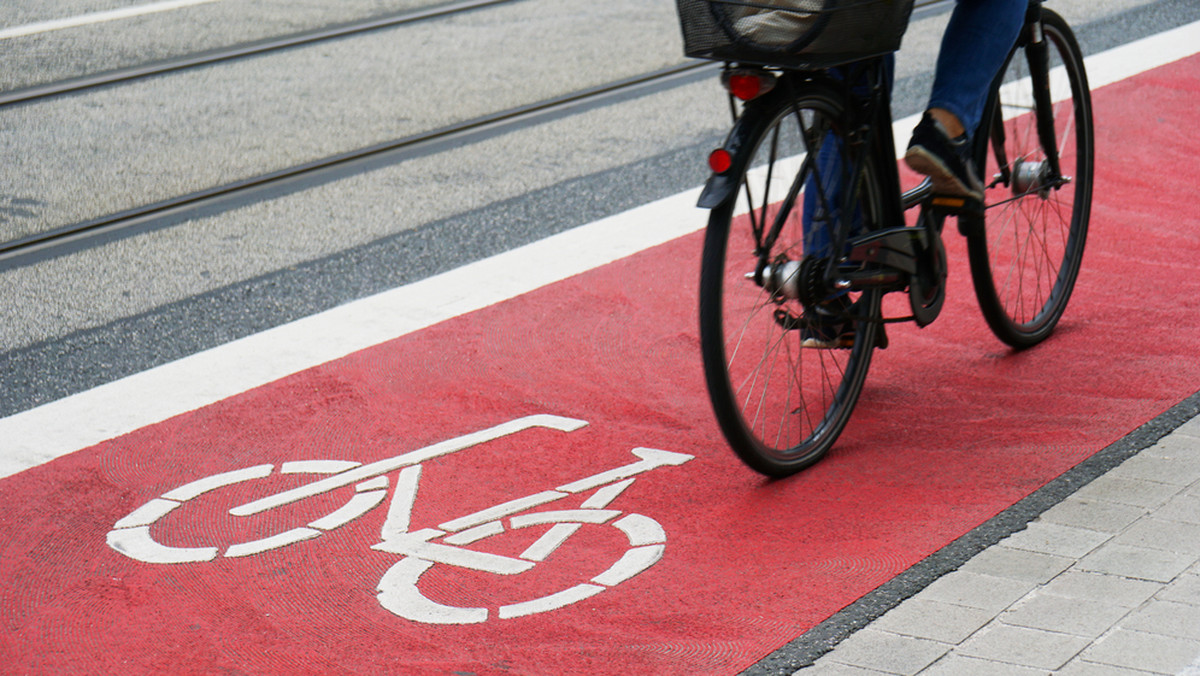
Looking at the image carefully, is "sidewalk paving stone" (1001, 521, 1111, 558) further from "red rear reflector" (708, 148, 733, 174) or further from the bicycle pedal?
"red rear reflector" (708, 148, 733, 174)

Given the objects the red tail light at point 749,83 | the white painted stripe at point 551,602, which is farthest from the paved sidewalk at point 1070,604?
the red tail light at point 749,83

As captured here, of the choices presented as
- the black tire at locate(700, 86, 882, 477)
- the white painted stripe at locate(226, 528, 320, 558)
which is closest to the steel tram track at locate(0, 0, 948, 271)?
the white painted stripe at locate(226, 528, 320, 558)

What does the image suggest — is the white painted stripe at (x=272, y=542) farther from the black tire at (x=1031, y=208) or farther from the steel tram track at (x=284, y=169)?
the steel tram track at (x=284, y=169)

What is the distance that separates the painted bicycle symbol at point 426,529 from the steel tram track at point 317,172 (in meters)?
2.69

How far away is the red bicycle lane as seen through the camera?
9.75 feet

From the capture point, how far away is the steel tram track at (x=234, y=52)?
8.42 metres

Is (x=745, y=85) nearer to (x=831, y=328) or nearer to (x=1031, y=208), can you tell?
(x=831, y=328)

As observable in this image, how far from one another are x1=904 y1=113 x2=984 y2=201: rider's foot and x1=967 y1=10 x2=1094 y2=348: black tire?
0.31m

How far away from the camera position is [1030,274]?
458 centimetres

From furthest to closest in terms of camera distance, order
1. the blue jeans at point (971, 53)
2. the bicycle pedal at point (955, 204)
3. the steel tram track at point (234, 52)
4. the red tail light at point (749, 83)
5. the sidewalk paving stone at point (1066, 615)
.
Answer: the steel tram track at point (234, 52) → the bicycle pedal at point (955, 204) → the blue jeans at point (971, 53) → the red tail light at point (749, 83) → the sidewalk paving stone at point (1066, 615)

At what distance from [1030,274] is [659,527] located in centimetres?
185

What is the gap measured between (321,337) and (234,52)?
4969 millimetres

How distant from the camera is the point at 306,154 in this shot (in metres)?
7.09

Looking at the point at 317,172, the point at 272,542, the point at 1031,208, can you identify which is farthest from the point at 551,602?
the point at 317,172
